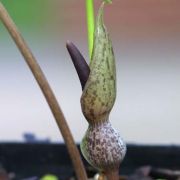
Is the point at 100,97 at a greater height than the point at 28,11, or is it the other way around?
the point at 28,11

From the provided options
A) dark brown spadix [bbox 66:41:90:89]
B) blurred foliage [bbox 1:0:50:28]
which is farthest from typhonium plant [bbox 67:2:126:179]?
blurred foliage [bbox 1:0:50:28]

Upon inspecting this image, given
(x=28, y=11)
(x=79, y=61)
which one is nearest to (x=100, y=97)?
(x=79, y=61)

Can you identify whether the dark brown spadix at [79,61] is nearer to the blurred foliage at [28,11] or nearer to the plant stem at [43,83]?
the plant stem at [43,83]

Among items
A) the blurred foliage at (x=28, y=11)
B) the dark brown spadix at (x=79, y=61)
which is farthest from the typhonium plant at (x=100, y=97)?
the blurred foliage at (x=28, y=11)

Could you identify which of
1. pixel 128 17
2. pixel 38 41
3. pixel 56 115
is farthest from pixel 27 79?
pixel 56 115

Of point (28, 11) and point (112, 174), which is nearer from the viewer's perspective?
point (112, 174)

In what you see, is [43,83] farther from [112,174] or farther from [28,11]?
[28,11]

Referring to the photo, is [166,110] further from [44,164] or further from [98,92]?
[98,92]
